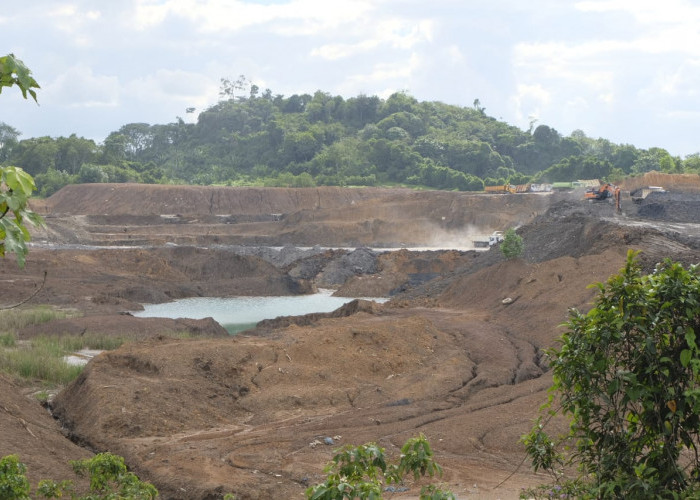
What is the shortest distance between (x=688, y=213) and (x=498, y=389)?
3429 centimetres

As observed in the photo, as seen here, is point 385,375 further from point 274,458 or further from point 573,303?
point 573,303

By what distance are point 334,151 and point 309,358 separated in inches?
3089

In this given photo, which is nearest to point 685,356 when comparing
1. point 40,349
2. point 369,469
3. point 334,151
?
point 369,469

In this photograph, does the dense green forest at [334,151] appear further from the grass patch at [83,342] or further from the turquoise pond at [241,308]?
the grass patch at [83,342]

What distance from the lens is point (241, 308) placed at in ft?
132

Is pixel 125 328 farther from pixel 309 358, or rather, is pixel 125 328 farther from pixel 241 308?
pixel 241 308

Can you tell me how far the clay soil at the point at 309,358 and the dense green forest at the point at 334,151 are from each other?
3112cm

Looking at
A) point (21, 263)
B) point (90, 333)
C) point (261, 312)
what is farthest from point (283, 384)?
point (261, 312)

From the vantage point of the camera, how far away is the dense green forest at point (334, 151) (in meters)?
89.0

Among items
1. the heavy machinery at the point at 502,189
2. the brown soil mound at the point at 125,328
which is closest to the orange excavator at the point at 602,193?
the heavy machinery at the point at 502,189

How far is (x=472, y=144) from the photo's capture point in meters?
102

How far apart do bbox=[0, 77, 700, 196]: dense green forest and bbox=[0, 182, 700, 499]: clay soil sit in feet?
102

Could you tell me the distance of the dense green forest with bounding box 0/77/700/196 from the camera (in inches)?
3504

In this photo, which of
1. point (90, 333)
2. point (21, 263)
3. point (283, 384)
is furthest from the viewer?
point (90, 333)
